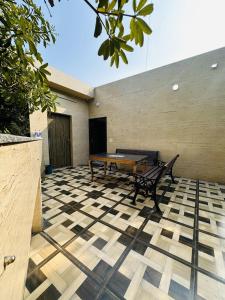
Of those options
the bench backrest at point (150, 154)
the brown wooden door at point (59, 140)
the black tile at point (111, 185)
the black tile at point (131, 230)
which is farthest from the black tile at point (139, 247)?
the brown wooden door at point (59, 140)

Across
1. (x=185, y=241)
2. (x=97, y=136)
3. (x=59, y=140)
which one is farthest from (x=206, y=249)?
(x=97, y=136)

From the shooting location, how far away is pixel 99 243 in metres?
1.54

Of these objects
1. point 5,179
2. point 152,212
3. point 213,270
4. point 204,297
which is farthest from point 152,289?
point 5,179

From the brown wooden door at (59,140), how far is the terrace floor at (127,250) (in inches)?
110

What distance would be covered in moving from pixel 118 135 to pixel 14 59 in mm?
4391

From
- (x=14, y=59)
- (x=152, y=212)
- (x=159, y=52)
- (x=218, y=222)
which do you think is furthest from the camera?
(x=159, y=52)

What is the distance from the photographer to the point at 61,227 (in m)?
1.80

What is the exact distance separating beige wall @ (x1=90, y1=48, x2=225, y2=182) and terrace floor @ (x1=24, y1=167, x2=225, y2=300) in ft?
5.31

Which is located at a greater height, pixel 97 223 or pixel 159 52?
pixel 159 52

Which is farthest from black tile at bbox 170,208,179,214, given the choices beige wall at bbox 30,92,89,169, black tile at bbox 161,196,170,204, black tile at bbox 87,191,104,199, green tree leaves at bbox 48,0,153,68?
beige wall at bbox 30,92,89,169

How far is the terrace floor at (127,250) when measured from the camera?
1.09 metres

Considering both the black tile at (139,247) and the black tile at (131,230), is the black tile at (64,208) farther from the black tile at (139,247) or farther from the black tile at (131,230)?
the black tile at (139,247)

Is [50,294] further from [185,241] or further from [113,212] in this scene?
[185,241]

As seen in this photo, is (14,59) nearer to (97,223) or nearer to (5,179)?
(5,179)
